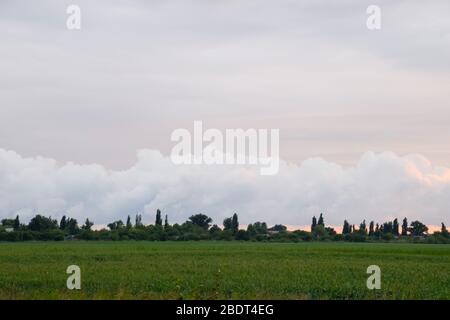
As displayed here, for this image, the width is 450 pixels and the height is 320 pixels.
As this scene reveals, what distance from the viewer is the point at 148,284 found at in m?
30.8

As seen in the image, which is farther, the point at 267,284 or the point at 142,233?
the point at 142,233

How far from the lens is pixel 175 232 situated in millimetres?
166875

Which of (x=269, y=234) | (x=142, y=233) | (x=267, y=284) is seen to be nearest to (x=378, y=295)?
(x=267, y=284)
